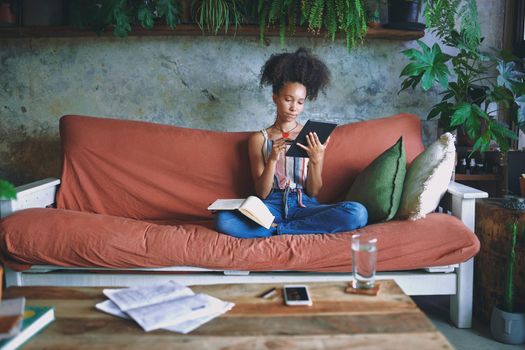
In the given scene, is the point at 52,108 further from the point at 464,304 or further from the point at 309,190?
the point at 464,304

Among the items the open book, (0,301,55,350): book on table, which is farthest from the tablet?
(0,301,55,350): book on table

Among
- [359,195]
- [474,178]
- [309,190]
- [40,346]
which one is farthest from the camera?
[474,178]

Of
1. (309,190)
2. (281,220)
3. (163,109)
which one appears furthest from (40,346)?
(163,109)

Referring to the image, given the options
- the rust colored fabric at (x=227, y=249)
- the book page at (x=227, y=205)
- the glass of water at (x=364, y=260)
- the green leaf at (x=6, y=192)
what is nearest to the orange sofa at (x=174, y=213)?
the rust colored fabric at (x=227, y=249)

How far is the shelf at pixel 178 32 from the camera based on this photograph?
264 centimetres

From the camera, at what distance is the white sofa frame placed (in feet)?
6.22

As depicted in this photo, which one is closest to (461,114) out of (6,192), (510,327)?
(510,327)

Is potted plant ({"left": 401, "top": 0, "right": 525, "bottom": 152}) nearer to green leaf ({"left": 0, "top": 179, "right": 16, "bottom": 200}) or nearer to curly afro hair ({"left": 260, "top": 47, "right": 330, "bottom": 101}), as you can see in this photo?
curly afro hair ({"left": 260, "top": 47, "right": 330, "bottom": 101})

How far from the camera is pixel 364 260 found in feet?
4.11

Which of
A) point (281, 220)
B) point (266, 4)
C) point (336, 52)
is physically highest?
point (266, 4)

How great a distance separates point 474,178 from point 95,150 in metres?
2.03

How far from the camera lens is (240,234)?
6.38ft

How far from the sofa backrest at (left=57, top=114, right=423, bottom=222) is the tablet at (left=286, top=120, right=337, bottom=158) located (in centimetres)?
34

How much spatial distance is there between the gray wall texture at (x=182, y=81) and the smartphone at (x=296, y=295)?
169 centimetres
